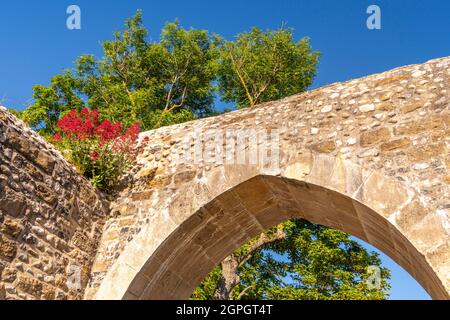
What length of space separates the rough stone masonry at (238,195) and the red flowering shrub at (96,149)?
7.1 inches

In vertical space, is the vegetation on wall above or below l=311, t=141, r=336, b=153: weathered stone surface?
above

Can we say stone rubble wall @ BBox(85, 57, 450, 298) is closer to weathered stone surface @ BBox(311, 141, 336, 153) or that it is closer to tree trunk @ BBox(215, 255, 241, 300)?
weathered stone surface @ BBox(311, 141, 336, 153)

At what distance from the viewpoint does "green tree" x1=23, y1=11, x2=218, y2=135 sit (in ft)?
48.4

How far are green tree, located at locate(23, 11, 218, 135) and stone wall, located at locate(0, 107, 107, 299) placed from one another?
9956 millimetres

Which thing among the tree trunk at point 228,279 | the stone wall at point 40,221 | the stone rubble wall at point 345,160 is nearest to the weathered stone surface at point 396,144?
the stone rubble wall at point 345,160

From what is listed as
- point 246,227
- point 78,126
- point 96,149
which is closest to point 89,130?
point 78,126

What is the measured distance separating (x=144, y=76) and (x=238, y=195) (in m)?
→ 11.5

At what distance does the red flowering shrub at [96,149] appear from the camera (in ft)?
16.7

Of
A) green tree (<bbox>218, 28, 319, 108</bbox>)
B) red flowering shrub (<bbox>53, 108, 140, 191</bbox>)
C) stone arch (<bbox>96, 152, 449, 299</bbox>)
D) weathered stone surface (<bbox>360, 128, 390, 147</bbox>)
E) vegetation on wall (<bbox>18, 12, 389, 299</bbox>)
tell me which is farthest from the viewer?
green tree (<bbox>218, 28, 319, 108</bbox>)

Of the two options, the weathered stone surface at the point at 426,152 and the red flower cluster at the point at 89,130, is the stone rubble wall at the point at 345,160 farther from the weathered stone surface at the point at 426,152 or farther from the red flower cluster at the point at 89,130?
the red flower cluster at the point at 89,130

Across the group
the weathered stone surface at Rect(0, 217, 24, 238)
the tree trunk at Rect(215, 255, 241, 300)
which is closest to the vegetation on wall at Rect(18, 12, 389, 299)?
the tree trunk at Rect(215, 255, 241, 300)

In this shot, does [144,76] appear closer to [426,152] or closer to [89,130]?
[89,130]

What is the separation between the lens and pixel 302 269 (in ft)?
41.0
